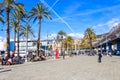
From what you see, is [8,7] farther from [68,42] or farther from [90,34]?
[68,42]

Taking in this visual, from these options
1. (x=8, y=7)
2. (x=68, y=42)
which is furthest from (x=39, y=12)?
(x=68, y=42)

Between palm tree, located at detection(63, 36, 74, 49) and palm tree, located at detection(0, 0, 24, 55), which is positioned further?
palm tree, located at detection(63, 36, 74, 49)

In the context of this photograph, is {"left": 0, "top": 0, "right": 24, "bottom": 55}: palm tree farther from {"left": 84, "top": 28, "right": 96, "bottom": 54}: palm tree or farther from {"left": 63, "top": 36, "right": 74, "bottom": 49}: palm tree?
{"left": 63, "top": 36, "right": 74, "bottom": 49}: palm tree

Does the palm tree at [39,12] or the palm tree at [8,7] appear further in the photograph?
the palm tree at [39,12]

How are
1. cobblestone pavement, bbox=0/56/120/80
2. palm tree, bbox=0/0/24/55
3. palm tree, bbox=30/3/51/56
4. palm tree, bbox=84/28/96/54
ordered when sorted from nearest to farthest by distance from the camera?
cobblestone pavement, bbox=0/56/120/80 < palm tree, bbox=0/0/24/55 < palm tree, bbox=30/3/51/56 < palm tree, bbox=84/28/96/54

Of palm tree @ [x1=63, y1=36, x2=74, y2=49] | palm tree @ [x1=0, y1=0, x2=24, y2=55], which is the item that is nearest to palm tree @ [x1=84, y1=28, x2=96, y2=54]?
palm tree @ [x1=63, y1=36, x2=74, y2=49]

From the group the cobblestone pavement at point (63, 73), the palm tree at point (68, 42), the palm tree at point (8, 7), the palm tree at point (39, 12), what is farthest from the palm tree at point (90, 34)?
the cobblestone pavement at point (63, 73)

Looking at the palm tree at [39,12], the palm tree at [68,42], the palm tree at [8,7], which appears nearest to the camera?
the palm tree at [8,7]

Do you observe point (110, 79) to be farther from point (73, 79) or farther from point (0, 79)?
point (0, 79)

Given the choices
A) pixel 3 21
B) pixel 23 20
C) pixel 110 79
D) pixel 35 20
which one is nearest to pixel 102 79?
pixel 110 79

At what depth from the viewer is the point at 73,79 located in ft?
51.0

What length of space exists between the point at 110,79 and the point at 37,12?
41708 millimetres

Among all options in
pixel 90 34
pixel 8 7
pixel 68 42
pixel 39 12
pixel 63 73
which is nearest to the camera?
pixel 63 73

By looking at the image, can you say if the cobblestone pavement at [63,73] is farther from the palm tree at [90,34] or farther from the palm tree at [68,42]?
the palm tree at [68,42]
